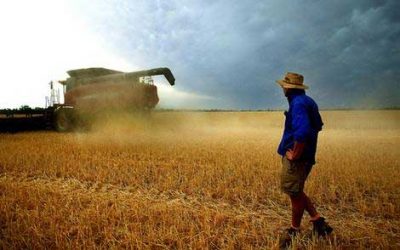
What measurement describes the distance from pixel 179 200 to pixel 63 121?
1445 cm

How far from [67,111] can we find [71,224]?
594 inches

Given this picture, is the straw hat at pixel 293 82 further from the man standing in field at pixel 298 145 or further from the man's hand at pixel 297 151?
the man's hand at pixel 297 151

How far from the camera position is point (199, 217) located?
447 cm

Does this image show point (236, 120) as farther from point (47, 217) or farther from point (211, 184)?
point (47, 217)

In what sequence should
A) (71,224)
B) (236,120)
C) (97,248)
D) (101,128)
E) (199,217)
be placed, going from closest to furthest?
(97,248) → (71,224) → (199,217) → (101,128) → (236,120)

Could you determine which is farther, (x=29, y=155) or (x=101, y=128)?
(x=101, y=128)

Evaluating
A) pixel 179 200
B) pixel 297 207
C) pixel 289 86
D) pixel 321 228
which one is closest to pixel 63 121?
pixel 179 200

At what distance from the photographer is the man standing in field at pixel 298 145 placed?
130 inches

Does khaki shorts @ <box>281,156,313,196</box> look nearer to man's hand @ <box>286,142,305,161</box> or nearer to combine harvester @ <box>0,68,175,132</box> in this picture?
man's hand @ <box>286,142,305,161</box>

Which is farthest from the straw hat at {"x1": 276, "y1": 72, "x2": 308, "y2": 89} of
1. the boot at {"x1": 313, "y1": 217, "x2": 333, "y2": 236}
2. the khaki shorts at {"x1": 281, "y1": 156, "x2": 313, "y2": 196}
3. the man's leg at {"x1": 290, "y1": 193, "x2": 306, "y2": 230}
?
the boot at {"x1": 313, "y1": 217, "x2": 333, "y2": 236}

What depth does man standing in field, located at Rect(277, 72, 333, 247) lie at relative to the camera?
3.30 meters

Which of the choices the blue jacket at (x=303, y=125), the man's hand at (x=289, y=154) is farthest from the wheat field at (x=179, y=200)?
the blue jacket at (x=303, y=125)

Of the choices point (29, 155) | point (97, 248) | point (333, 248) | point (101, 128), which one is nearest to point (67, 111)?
point (101, 128)

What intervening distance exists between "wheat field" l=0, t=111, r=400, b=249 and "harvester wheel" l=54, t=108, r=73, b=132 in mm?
7635
